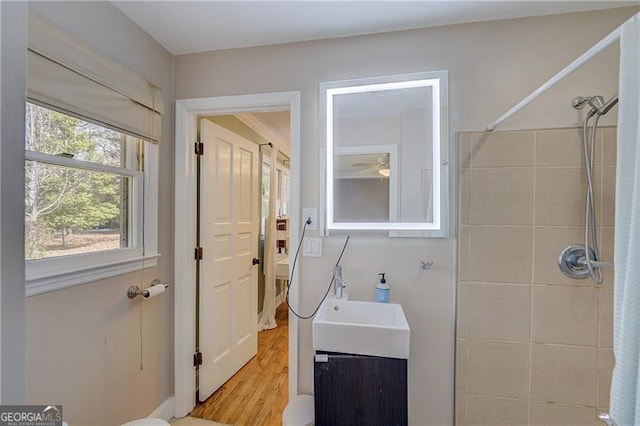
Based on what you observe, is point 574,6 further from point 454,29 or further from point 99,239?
point 99,239

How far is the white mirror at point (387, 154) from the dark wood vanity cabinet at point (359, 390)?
0.67 metres

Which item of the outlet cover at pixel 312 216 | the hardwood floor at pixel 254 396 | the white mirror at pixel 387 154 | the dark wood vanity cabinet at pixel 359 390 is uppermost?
the white mirror at pixel 387 154

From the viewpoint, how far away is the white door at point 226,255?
1955 mm

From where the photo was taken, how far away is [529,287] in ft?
4.80

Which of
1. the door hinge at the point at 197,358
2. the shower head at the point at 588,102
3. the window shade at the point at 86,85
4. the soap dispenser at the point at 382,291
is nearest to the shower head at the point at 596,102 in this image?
the shower head at the point at 588,102

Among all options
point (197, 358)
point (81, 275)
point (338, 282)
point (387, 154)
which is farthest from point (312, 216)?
point (197, 358)

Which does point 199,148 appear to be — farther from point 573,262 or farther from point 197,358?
point 573,262

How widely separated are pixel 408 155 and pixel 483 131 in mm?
394

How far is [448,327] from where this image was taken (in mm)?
1551

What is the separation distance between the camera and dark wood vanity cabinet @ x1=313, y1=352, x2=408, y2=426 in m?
1.22

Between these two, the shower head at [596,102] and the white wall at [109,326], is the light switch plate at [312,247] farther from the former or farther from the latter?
the shower head at [596,102]

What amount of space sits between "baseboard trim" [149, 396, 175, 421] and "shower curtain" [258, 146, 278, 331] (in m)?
1.39

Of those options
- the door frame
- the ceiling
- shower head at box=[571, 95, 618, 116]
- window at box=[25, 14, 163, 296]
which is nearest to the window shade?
window at box=[25, 14, 163, 296]

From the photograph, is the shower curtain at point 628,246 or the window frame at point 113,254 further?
the window frame at point 113,254
